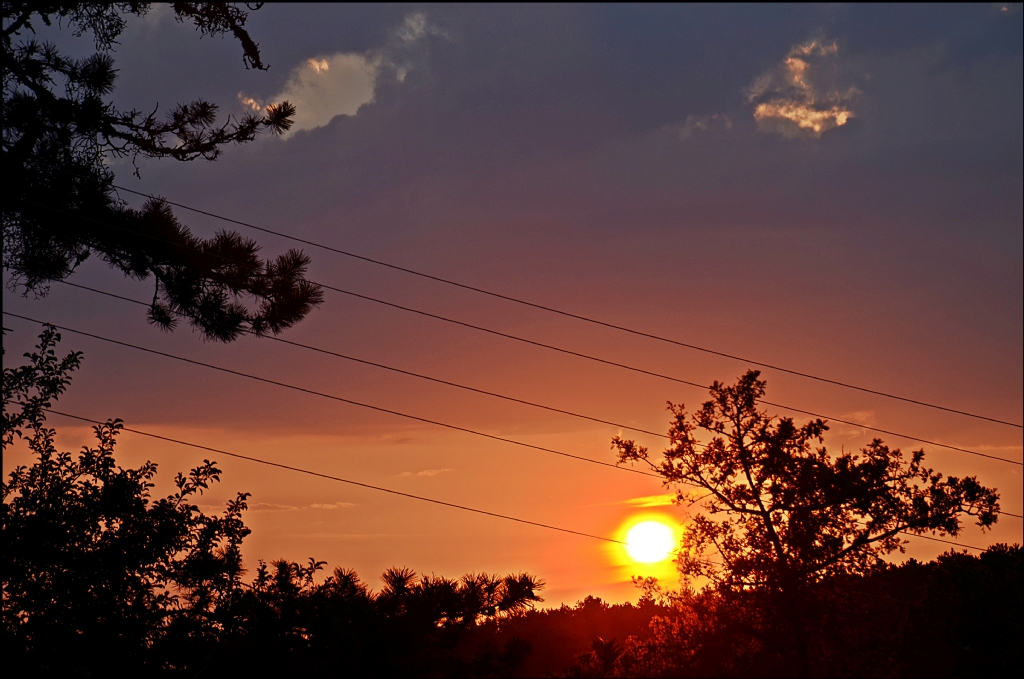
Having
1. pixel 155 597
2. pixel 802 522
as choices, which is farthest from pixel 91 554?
pixel 802 522

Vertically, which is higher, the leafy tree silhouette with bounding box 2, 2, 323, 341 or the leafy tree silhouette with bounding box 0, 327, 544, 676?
the leafy tree silhouette with bounding box 2, 2, 323, 341

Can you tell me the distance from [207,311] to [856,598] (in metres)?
18.2

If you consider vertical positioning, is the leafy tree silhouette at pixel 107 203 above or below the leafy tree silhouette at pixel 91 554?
above

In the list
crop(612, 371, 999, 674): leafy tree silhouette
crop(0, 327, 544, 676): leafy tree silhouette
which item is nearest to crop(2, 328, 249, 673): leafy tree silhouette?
crop(0, 327, 544, 676): leafy tree silhouette

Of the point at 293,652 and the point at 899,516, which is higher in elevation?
the point at 899,516

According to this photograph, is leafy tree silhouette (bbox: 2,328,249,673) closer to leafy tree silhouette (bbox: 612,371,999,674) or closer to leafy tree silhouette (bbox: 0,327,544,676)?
leafy tree silhouette (bbox: 0,327,544,676)

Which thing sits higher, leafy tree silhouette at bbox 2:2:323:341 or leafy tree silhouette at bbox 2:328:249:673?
leafy tree silhouette at bbox 2:2:323:341

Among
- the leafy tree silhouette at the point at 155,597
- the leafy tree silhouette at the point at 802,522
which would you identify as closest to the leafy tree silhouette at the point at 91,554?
the leafy tree silhouette at the point at 155,597

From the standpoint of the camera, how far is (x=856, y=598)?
2120 cm

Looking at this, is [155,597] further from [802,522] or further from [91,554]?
[802,522]

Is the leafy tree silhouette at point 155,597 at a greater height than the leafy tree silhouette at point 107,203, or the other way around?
the leafy tree silhouette at point 107,203

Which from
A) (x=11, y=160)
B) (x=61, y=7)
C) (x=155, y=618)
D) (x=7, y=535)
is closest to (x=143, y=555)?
(x=155, y=618)

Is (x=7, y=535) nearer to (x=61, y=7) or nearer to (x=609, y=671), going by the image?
(x=61, y=7)

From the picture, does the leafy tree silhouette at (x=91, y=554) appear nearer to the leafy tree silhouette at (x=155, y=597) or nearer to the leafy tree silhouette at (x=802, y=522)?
the leafy tree silhouette at (x=155, y=597)
